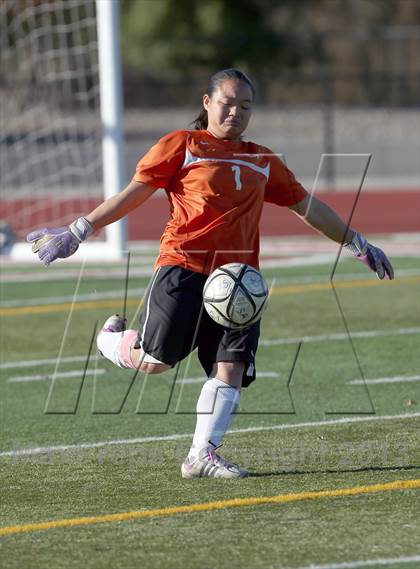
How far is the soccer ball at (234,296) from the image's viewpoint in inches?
236

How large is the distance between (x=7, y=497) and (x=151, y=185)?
1.61m

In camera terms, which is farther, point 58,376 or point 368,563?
point 58,376

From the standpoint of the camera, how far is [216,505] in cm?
562

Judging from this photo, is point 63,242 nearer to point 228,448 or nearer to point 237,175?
point 237,175

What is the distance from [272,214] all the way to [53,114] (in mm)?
3967

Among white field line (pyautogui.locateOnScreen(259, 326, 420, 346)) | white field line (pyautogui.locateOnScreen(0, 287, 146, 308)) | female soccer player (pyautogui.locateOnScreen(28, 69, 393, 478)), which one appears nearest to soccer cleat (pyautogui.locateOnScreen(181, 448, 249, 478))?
female soccer player (pyautogui.locateOnScreen(28, 69, 393, 478))

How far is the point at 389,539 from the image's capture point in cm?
503

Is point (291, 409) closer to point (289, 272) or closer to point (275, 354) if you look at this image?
point (275, 354)

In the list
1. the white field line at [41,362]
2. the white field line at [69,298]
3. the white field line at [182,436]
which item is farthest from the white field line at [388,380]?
the white field line at [69,298]

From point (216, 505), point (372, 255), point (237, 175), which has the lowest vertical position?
point (216, 505)

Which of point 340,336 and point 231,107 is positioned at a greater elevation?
point 231,107

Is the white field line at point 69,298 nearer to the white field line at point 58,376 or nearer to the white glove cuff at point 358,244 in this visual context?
the white field line at point 58,376

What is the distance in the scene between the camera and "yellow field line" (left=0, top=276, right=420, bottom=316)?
11984 mm

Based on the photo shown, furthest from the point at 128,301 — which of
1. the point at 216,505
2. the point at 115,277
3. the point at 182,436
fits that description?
the point at 216,505
